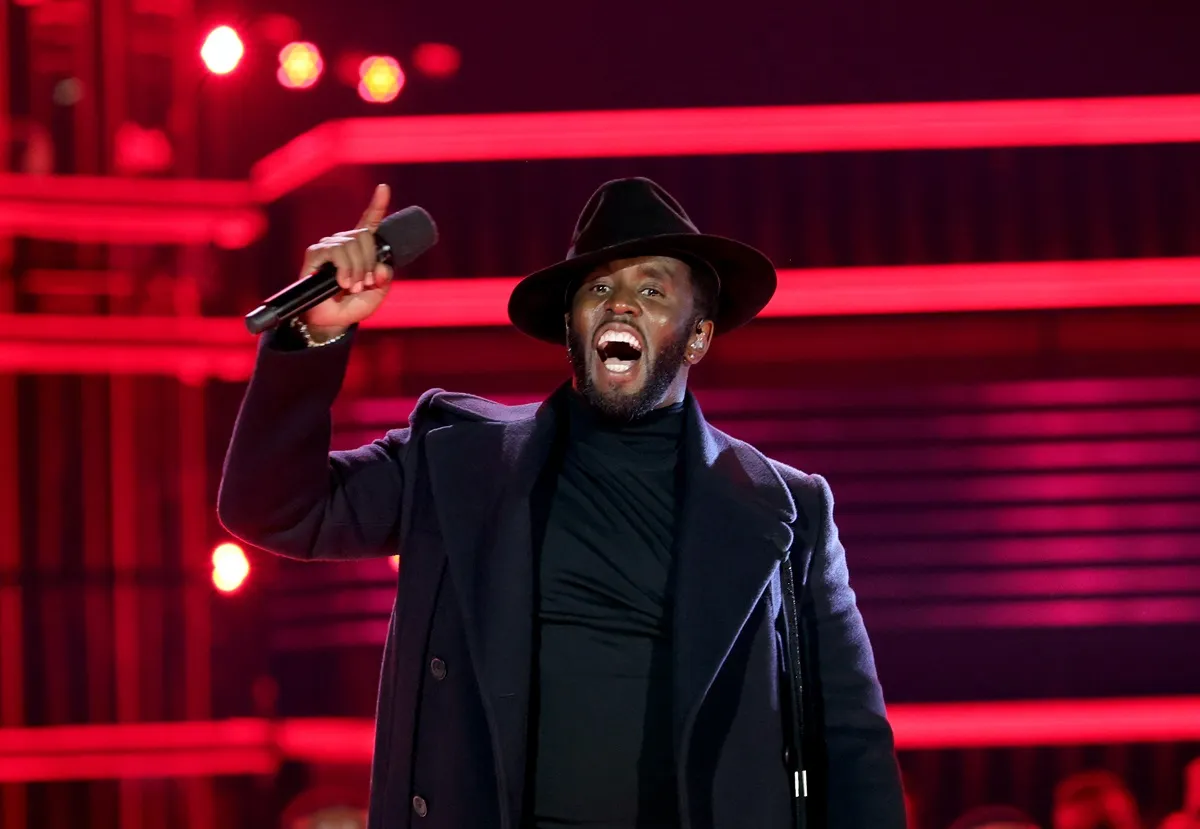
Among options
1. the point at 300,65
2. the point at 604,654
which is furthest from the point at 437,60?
the point at 604,654

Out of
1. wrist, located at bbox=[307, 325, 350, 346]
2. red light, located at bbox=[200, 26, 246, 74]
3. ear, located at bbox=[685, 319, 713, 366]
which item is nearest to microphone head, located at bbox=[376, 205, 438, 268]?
wrist, located at bbox=[307, 325, 350, 346]

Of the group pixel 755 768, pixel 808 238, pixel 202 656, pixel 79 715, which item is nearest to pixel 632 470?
pixel 755 768

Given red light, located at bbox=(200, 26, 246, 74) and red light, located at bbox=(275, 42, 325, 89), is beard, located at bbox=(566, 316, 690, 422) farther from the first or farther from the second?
red light, located at bbox=(200, 26, 246, 74)

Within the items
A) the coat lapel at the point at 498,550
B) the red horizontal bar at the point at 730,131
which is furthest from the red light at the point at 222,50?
the coat lapel at the point at 498,550

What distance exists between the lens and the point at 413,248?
1766 millimetres

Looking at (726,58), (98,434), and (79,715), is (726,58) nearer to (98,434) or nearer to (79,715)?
(98,434)

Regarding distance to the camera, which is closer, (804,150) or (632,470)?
(632,470)

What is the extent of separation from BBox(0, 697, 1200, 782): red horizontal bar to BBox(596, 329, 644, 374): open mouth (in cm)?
157

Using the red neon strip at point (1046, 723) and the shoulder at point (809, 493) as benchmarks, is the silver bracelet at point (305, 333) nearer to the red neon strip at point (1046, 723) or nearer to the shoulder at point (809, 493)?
the shoulder at point (809, 493)

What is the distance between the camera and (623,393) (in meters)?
2.07

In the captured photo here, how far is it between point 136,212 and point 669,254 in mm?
1866

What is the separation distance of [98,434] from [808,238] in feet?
6.25

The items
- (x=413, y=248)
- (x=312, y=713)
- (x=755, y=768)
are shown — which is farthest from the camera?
(x=312, y=713)

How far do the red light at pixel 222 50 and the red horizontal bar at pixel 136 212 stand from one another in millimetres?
299
